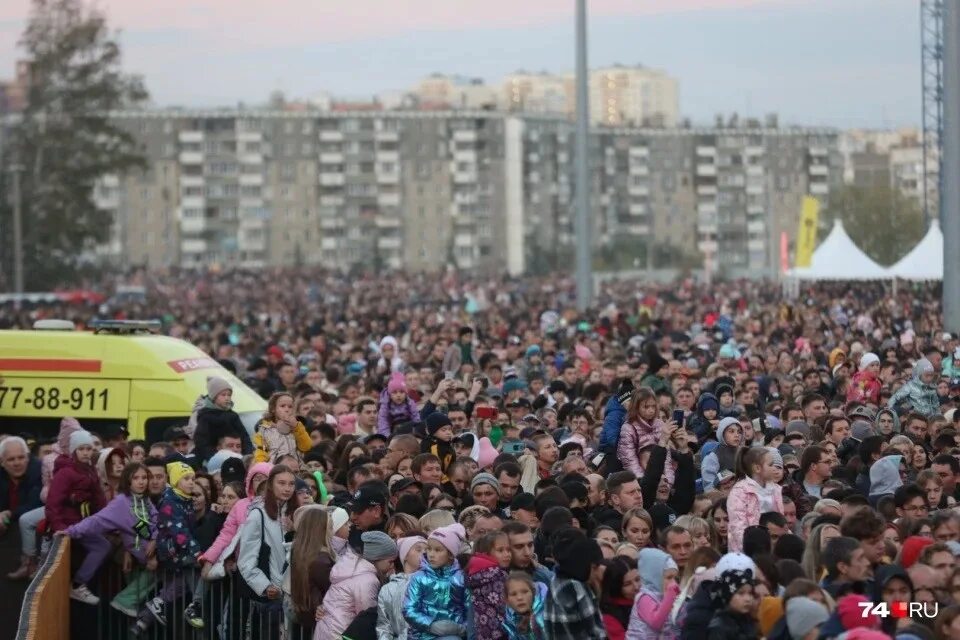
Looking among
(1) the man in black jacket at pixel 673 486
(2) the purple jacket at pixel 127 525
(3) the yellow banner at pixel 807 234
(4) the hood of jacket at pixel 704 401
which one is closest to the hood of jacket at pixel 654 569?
(1) the man in black jacket at pixel 673 486

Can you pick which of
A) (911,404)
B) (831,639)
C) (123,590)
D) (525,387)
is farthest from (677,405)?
(831,639)

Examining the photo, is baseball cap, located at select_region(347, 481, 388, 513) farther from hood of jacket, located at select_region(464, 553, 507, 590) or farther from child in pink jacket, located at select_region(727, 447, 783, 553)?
child in pink jacket, located at select_region(727, 447, 783, 553)

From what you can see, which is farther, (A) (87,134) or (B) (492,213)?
(B) (492,213)

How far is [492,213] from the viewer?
7062 inches

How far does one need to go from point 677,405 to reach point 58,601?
22.6 feet

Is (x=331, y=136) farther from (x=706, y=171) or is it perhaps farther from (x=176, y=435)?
Result: (x=176, y=435)

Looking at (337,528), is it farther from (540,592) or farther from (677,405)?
(677,405)

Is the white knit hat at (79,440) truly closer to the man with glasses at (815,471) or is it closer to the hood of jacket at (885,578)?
the man with glasses at (815,471)

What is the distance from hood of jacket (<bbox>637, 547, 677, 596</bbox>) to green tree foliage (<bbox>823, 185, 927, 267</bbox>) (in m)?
85.1

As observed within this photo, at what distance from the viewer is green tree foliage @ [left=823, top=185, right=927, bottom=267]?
99.8 metres

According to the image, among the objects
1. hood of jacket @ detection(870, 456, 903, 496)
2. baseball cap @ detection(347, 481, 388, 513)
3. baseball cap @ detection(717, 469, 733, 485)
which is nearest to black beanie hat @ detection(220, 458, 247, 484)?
baseball cap @ detection(347, 481, 388, 513)

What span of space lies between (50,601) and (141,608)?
57 centimetres

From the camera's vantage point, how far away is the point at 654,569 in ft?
34.3

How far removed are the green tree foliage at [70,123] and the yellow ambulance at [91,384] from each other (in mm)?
53711
